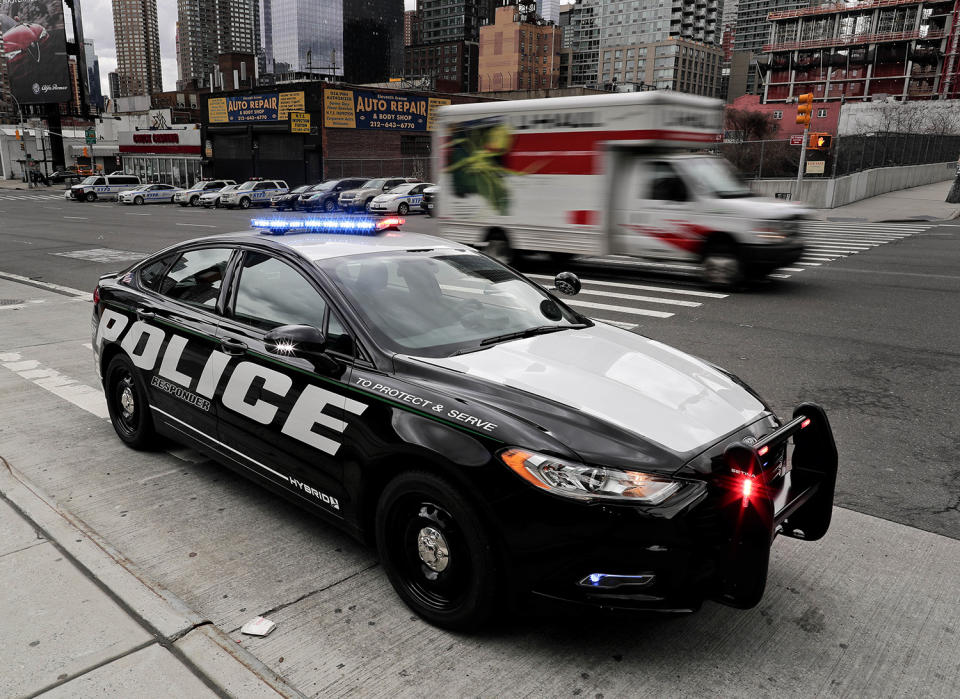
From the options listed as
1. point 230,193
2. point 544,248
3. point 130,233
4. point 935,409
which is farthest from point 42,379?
point 230,193

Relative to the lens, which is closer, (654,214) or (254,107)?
(654,214)

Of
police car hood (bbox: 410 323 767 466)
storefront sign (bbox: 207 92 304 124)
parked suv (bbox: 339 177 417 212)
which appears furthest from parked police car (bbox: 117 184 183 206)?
police car hood (bbox: 410 323 767 466)

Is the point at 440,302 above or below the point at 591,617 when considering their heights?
above

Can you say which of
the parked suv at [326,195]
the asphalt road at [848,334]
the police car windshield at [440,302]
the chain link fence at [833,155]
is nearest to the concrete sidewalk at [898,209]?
the chain link fence at [833,155]

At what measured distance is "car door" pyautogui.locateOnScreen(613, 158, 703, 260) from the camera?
12.4 meters

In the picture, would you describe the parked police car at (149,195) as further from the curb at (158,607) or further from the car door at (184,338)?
the curb at (158,607)

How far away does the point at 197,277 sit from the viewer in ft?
15.2

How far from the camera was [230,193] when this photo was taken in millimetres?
41781

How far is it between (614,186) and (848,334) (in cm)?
539

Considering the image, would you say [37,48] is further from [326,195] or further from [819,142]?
[819,142]

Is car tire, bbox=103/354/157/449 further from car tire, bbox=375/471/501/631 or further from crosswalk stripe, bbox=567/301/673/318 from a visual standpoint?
crosswalk stripe, bbox=567/301/673/318

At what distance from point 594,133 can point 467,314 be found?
9987 mm

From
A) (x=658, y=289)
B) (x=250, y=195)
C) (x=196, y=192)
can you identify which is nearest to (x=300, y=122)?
(x=196, y=192)

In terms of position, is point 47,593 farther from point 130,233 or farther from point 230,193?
point 230,193
